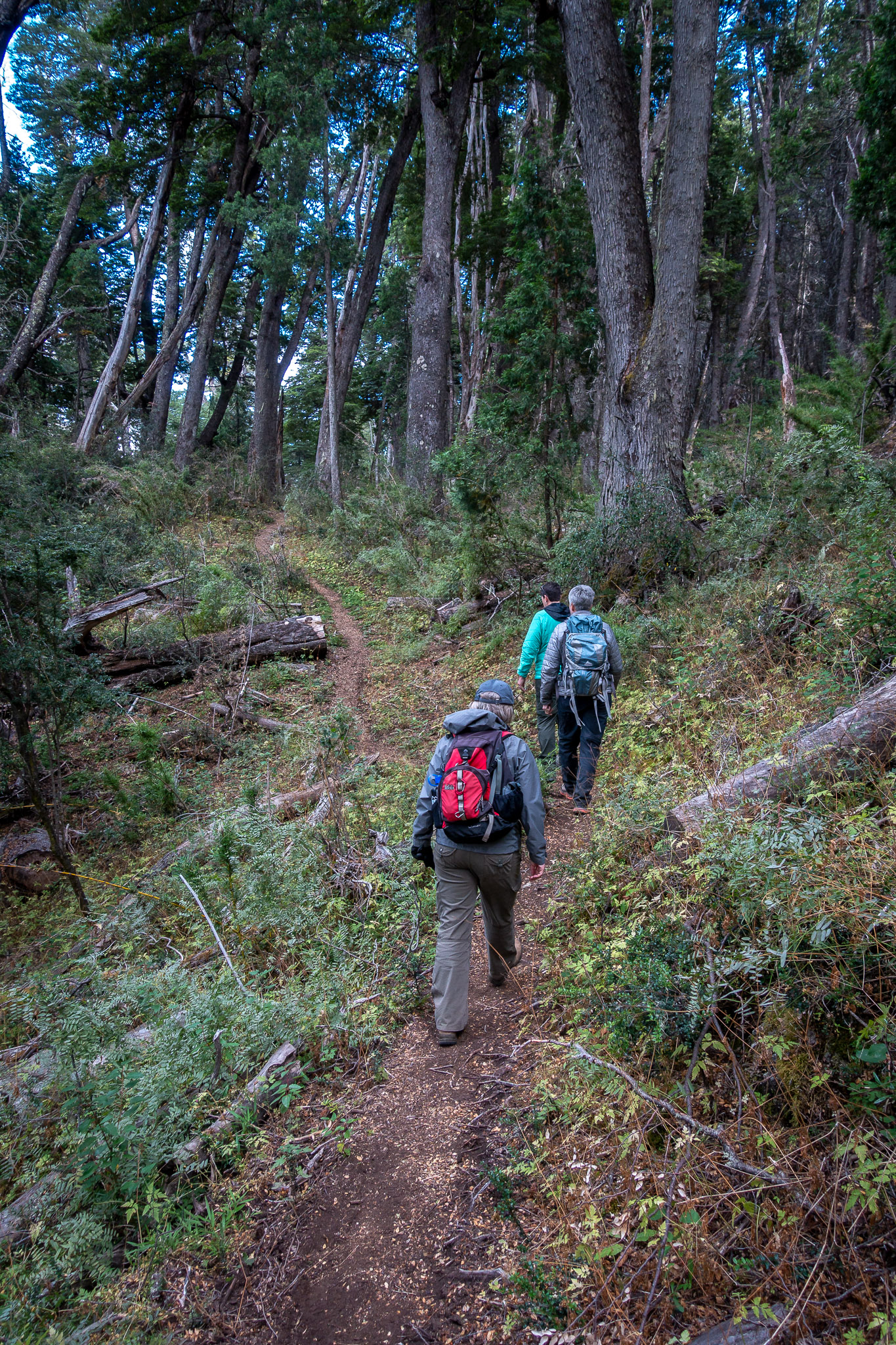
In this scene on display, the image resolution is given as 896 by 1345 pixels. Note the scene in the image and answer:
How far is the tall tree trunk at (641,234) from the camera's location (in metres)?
8.63

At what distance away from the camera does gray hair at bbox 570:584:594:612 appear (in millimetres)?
5742

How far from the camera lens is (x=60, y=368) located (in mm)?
25312

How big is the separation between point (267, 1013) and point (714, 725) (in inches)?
152

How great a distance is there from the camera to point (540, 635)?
642 cm

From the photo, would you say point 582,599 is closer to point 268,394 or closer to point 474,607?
point 474,607

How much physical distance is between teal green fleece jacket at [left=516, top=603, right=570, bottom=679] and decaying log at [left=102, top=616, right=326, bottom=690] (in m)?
5.24

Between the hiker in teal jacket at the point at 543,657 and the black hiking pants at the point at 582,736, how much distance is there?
33cm

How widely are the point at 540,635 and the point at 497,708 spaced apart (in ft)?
8.83

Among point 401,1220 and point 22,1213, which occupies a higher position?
point 401,1220

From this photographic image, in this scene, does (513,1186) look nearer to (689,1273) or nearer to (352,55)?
(689,1273)

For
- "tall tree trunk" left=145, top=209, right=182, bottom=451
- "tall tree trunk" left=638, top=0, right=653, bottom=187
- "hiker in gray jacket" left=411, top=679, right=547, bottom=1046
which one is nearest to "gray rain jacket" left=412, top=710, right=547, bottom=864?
"hiker in gray jacket" left=411, top=679, right=547, bottom=1046

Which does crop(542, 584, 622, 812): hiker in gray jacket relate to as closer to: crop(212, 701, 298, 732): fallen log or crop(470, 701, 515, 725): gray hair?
crop(470, 701, 515, 725): gray hair

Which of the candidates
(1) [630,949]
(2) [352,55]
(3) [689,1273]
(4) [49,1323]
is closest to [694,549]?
(1) [630,949]

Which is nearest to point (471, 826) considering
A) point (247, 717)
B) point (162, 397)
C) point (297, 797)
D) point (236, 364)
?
point (297, 797)
